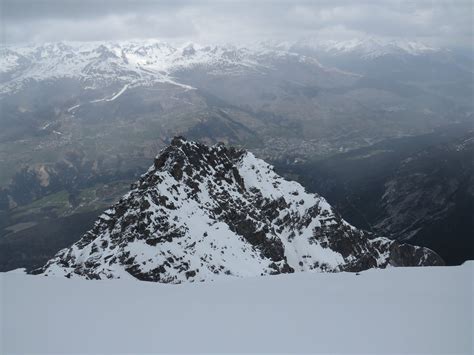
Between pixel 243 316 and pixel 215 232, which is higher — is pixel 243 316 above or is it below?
above

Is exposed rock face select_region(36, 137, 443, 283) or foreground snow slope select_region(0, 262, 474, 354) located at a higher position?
foreground snow slope select_region(0, 262, 474, 354)

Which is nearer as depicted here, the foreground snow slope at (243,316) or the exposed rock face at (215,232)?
the foreground snow slope at (243,316)

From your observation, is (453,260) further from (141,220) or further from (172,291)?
(172,291)

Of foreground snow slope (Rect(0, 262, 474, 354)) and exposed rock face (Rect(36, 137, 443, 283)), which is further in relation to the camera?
exposed rock face (Rect(36, 137, 443, 283))

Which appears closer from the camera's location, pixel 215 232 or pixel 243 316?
pixel 243 316
